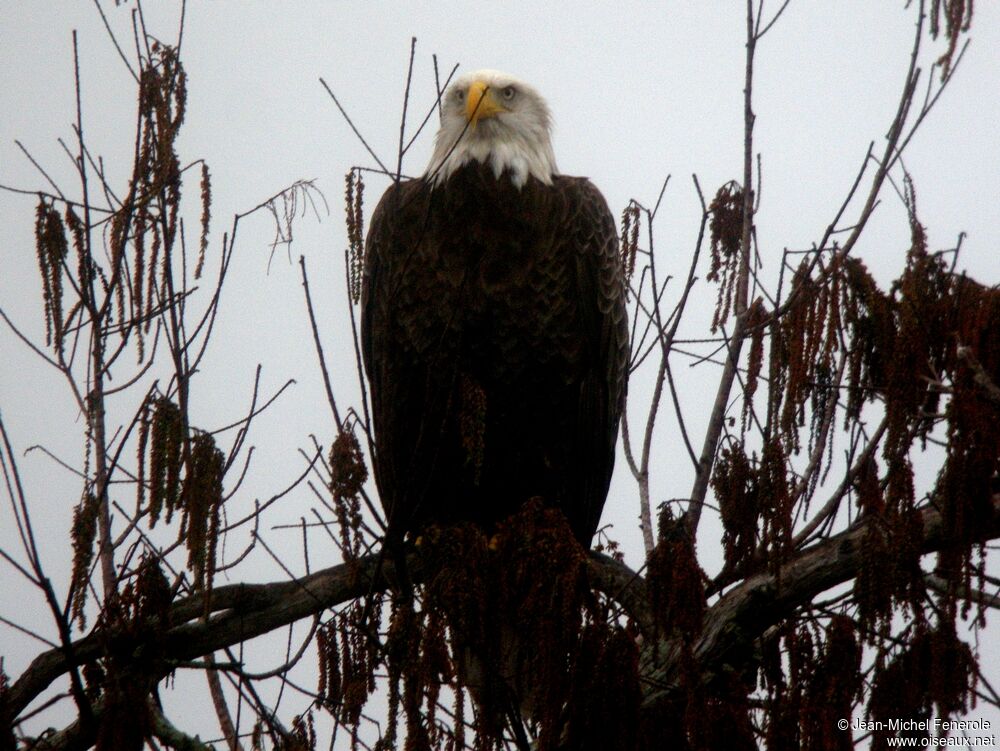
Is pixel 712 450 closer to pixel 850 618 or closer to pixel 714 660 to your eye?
pixel 714 660

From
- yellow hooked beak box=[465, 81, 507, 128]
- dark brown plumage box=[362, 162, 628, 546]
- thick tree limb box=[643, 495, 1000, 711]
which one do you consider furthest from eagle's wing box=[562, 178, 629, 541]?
thick tree limb box=[643, 495, 1000, 711]

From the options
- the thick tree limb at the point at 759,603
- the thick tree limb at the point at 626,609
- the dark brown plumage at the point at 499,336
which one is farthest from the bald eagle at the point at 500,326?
the thick tree limb at the point at 759,603

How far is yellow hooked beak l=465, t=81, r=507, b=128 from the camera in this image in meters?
4.96

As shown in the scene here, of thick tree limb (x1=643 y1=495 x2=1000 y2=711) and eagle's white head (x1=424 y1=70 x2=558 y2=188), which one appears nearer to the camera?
thick tree limb (x1=643 y1=495 x2=1000 y2=711)

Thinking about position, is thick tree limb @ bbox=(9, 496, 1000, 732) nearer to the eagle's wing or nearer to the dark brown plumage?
the dark brown plumage

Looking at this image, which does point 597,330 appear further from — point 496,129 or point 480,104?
point 480,104

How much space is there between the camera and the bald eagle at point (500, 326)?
14.4 feet

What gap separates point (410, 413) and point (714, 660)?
6.40ft

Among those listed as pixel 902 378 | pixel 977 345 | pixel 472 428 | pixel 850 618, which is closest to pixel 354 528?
pixel 472 428

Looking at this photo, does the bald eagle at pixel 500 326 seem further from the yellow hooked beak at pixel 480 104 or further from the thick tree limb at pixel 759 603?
the thick tree limb at pixel 759 603

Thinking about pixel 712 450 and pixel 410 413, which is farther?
pixel 410 413

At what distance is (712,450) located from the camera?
3.73m

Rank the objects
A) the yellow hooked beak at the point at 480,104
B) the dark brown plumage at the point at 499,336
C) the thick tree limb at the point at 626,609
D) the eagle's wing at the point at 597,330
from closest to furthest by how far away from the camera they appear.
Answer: the thick tree limb at the point at 626,609 < the dark brown plumage at the point at 499,336 < the eagle's wing at the point at 597,330 < the yellow hooked beak at the point at 480,104

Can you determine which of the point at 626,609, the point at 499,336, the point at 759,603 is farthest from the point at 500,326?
the point at 759,603
